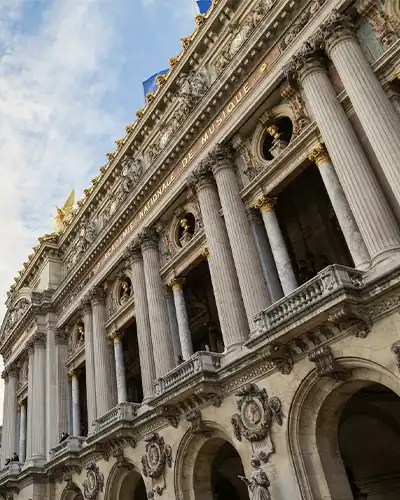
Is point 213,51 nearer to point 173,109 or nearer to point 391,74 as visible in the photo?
point 173,109

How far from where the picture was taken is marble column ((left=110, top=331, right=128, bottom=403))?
25.0m

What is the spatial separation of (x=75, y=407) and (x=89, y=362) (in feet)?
12.1

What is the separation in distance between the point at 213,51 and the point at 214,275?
10.1 m

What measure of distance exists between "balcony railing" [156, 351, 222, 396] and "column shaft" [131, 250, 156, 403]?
2721mm

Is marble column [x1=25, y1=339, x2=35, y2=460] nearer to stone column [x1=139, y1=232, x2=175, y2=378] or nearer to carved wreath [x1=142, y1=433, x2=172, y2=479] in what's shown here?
carved wreath [x1=142, y1=433, x2=172, y2=479]

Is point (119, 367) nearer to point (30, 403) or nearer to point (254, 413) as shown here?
→ point (30, 403)

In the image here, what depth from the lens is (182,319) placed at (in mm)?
22047

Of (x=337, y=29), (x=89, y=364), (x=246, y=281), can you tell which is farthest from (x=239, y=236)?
(x=89, y=364)

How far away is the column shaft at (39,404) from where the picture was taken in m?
29.2

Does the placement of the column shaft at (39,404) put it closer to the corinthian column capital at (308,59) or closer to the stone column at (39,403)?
the stone column at (39,403)

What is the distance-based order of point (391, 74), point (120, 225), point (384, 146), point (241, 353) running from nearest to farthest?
point (384, 146)
point (391, 74)
point (241, 353)
point (120, 225)

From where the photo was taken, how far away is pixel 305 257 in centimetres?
2211

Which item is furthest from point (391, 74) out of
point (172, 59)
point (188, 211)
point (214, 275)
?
point (172, 59)

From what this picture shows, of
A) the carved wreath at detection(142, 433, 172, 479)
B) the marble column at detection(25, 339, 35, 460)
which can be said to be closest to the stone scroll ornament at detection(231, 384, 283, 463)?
the carved wreath at detection(142, 433, 172, 479)
